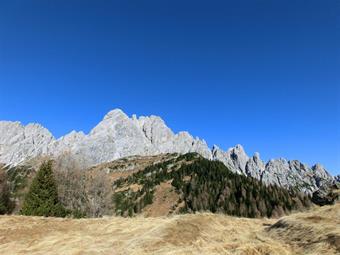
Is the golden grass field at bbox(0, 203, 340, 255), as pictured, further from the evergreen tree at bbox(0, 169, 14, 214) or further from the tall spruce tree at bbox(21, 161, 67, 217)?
the evergreen tree at bbox(0, 169, 14, 214)

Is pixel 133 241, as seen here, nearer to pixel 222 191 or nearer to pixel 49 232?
pixel 49 232

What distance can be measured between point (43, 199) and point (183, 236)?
96.3 ft

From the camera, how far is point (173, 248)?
430 inches

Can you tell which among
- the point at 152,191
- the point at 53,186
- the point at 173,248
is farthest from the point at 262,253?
the point at 152,191

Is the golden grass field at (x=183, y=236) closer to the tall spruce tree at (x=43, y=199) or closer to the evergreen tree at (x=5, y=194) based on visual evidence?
the tall spruce tree at (x=43, y=199)

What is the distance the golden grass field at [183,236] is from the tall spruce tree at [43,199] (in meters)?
18.3

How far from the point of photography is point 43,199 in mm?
37375

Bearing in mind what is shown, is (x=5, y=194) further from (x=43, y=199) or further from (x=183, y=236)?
(x=183, y=236)

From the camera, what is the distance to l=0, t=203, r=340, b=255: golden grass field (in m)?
9.86

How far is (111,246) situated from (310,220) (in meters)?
7.38

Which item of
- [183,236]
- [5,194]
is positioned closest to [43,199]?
[5,194]

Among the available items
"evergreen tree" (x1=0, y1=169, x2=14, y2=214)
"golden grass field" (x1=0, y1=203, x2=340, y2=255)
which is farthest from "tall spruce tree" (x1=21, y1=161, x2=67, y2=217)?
"golden grass field" (x1=0, y1=203, x2=340, y2=255)

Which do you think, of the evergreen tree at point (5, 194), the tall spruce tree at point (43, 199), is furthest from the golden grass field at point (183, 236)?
the evergreen tree at point (5, 194)

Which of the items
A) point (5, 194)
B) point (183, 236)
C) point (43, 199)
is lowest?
point (183, 236)
